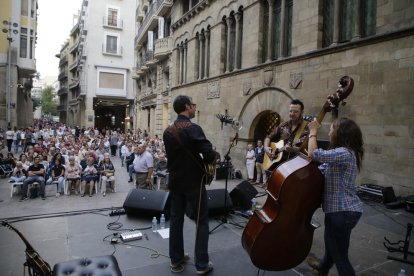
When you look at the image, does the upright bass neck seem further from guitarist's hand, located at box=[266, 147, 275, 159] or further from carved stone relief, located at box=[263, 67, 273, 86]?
carved stone relief, located at box=[263, 67, 273, 86]

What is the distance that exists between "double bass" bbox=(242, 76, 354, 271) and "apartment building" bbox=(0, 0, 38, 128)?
25.2 meters

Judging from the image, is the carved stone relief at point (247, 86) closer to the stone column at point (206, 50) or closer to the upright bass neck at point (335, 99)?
the stone column at point (206, 50)

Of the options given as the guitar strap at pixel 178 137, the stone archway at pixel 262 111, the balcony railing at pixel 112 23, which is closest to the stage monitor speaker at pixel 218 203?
the guitar strap at pixel 178 137

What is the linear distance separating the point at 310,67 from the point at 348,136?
7099mm

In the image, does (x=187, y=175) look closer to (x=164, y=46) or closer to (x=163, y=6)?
(x=164, y=46)

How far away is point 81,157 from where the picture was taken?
1217cm

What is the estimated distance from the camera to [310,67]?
9.34 m

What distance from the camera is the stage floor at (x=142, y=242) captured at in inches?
157

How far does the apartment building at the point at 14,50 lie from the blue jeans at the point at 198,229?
945 inches

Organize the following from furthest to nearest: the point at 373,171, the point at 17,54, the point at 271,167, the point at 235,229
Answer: the point at 17,54 < the point at 373,171 < the point at 235,229 < the point at 271,167

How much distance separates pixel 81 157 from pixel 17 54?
2023cm

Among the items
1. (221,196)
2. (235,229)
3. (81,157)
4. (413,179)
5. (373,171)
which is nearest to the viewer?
(235,229)

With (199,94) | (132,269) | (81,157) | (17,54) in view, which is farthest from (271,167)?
(17,54)

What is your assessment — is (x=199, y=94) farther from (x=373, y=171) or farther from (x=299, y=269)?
(x=299, y=269)
